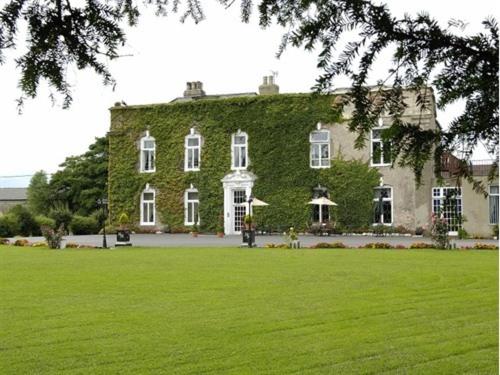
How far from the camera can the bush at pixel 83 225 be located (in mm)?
38794

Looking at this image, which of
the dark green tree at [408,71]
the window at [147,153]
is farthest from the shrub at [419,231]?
the dark green tree at [408,71]

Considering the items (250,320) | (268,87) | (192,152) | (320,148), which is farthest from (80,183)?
(250,320)

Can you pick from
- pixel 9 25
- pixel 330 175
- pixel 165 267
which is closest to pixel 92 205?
pixel 330 175

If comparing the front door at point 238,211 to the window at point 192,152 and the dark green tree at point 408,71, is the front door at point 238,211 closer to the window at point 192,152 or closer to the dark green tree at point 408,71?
the window at point 192,152

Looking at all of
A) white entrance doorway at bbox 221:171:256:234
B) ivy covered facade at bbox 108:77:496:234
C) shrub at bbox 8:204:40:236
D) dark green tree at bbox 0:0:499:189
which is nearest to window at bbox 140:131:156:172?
ivy covered facade at bbox 108:77:496:234

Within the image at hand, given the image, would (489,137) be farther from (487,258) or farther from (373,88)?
(487,258)

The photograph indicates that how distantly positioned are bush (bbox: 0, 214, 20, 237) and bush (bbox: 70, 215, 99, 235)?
3649mm

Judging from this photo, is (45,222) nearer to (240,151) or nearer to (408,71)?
(240,151)

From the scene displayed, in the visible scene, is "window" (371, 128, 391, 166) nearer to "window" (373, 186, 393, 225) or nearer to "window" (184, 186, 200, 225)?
"window" (373, 186, 393, 225)

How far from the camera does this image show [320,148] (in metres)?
33.7

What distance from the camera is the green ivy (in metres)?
32.8

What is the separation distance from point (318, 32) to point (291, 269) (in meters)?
12.2

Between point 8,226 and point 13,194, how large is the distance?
37.6 metres

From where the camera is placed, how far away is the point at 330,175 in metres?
33.0
